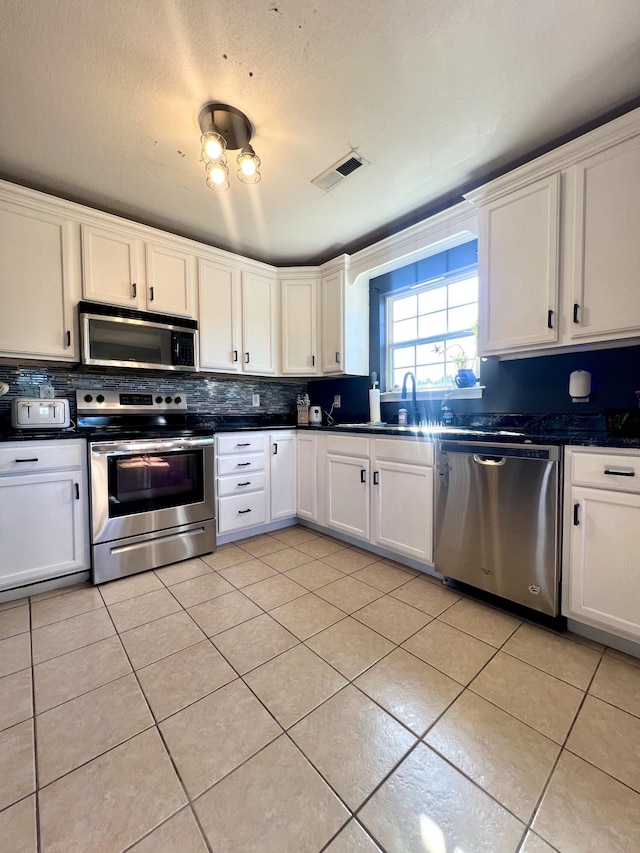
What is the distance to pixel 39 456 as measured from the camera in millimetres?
2059

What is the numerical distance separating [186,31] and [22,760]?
8.37 feet

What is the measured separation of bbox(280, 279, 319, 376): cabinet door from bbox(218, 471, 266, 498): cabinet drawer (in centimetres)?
105

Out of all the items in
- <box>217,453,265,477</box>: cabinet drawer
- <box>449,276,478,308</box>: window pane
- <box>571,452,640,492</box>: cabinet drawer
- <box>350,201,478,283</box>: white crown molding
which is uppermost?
<box>350,201,478,283</box>: white crown molding

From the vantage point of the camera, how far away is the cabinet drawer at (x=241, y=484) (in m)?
2.83

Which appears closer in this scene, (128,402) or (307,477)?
(128,402)

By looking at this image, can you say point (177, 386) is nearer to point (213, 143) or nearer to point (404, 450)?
point (213, 143)

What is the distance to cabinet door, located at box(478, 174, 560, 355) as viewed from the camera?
6.25 feet

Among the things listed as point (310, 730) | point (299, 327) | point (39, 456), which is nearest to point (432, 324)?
point (299, 327)

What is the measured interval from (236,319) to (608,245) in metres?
2.54

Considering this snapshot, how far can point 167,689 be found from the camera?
1.37 meters

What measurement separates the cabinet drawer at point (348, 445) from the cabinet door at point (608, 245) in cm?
138

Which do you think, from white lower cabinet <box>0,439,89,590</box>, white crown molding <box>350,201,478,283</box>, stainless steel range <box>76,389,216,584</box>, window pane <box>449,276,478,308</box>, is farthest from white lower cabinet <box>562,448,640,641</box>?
white lower cabinet <box>0,439,89,590</box>

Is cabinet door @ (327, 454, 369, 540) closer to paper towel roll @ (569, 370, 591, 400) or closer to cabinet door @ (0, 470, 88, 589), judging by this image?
paper towel roll @ (569, 370, 591, 400)

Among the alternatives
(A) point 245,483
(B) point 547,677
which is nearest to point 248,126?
(A) point 245,483
